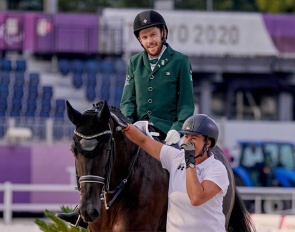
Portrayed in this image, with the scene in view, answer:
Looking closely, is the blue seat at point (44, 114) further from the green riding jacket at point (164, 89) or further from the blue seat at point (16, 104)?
the green riding jacket at point (164, 89)

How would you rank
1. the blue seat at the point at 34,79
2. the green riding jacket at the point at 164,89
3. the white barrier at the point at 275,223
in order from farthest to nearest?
the blue seat at the point at 34,79, the white barrier at the point at 275,223, the green riding jacket at the point at 164,89

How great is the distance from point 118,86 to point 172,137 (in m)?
18.8

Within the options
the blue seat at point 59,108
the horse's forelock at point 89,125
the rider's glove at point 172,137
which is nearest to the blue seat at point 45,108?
the blue seat at point 59,108

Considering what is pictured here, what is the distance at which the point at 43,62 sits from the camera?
2859 cm

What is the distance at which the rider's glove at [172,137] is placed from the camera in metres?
7.86

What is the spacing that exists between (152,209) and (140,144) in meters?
0.49

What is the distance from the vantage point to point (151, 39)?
8039 mm

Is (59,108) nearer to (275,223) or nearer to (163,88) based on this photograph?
(275,223)

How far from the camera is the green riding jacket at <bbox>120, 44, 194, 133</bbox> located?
324 inches

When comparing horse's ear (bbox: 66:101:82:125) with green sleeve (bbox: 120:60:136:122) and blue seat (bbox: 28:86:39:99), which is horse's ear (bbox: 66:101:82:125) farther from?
blue seat (bbox: 28:86:39:99)

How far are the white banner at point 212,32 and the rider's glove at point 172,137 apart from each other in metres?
23.0

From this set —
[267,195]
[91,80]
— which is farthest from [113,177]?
[91,80]

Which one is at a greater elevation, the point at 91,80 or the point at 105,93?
the point at 91,80

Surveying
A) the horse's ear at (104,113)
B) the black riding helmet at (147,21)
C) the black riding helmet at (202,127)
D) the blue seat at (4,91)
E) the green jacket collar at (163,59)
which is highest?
the black riding helmet at (147,21)
